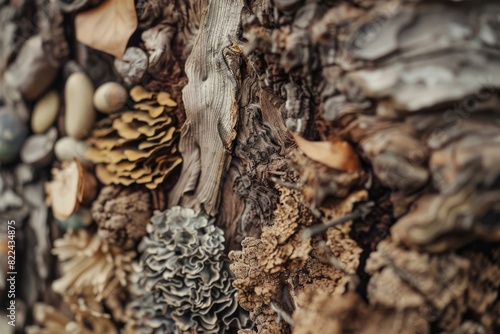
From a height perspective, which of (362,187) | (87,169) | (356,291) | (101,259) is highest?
(362,187)

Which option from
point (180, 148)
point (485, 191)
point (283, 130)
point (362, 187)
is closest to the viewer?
point (485, 191)

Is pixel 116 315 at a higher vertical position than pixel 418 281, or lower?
lower

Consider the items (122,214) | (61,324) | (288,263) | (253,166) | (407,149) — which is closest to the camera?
(407,149)

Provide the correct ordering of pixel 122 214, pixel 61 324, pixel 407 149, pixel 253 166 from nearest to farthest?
pixel 407 149 → pixel 253 166 → pixel 122 214 → pixel 61 324

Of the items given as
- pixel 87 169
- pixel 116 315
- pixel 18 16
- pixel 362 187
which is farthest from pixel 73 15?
pixel 362 187

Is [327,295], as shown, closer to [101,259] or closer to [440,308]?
[440,308]

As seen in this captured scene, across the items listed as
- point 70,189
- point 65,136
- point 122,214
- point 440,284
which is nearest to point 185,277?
point 122,214

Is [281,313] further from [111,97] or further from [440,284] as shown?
[111,97]

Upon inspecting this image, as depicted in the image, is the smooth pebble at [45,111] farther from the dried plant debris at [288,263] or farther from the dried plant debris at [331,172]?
the dried plant debris at [331,172]
